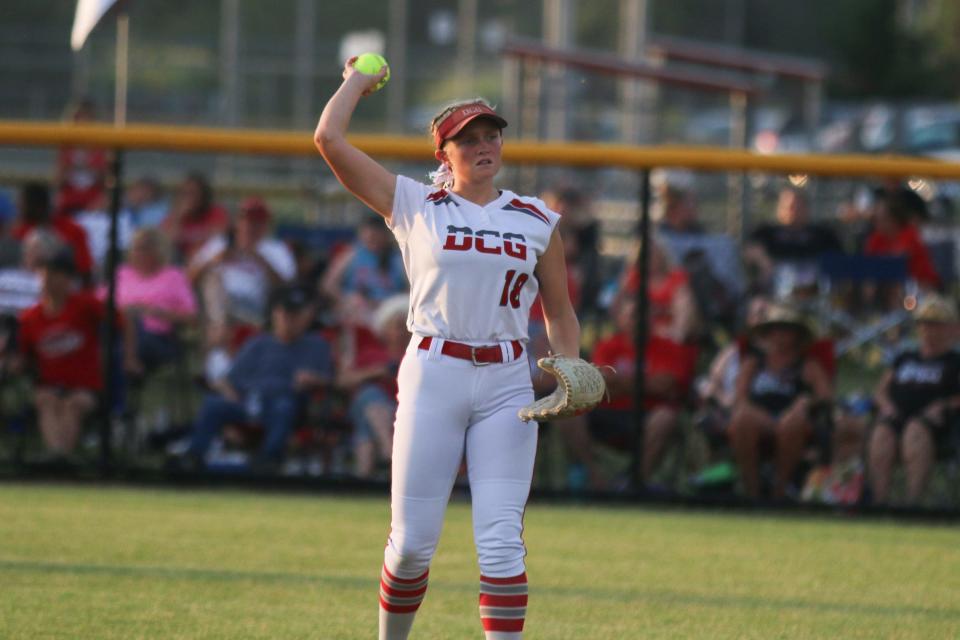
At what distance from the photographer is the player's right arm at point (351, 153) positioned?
4.48 m

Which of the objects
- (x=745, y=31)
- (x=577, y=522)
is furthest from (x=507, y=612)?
(x=745, y=31)

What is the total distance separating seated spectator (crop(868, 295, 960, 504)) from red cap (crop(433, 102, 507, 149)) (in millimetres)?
4624

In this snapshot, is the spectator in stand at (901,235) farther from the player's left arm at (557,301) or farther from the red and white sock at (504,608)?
the red and white sock at (504,608)

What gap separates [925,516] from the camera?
28.2 feet

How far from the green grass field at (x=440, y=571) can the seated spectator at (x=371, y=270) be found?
5.39 feet

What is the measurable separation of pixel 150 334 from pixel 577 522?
3232 millimetres

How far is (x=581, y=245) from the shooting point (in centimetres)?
1060

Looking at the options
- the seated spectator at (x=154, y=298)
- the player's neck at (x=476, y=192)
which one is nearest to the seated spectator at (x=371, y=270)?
the seated spectator at (x=154, y=298)

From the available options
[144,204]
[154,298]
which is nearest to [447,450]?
[154,298]

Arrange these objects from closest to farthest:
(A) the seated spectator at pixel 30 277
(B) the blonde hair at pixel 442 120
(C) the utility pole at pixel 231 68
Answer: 1. (B) the blonde hair at pixel 442 120
2. (A) the seated spectator at pixel 30 277
3. (C) the utility pole at pixel 231 68

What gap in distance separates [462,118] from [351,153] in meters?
0.35

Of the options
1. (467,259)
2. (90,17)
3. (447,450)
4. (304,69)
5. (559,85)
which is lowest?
(447,450)

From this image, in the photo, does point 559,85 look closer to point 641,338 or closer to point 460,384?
point 641,338

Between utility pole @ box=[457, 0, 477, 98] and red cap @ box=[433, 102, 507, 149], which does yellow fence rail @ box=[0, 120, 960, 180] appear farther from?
utility pole @ box=[457, 0, 477, 98]
